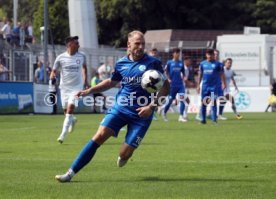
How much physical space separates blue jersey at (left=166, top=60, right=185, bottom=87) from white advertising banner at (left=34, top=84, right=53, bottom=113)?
706cm

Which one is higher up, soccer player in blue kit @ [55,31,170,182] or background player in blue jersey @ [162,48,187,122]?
soccer player in blue kit @ [55,31,170,182]

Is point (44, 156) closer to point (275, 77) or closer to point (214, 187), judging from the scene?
point (214, 187)

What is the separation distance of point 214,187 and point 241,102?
1174 inches

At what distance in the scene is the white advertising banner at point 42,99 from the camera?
1356 inches

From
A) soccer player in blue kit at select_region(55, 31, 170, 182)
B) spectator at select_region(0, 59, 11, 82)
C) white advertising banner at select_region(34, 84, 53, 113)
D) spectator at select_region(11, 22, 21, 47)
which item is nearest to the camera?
soccer player in blue kit at select_region(55, 31, 170, 182)

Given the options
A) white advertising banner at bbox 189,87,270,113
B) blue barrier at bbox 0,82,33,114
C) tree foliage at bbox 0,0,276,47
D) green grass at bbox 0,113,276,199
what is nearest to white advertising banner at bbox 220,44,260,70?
white advertising banner at bbox 189,87,270,113

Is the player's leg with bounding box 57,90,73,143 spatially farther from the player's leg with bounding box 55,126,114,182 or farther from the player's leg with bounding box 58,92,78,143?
the player's leg with bounding box 55,126,114,182

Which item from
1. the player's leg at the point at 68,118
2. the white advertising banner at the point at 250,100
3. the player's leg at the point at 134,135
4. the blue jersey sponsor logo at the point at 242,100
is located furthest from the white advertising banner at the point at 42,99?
the player's leg at the point at 134,135

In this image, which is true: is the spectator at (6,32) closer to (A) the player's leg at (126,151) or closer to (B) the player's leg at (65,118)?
(B) the player's leg at (65,118)

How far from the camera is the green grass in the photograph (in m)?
10.3

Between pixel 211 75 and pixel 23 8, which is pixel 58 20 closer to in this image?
pixel 23 8

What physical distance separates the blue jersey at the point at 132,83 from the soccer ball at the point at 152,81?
0.22 meters

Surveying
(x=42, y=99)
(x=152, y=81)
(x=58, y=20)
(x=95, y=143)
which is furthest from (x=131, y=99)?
(x=58, y=20)

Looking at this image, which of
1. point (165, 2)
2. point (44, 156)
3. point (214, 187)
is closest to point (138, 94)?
point (214, 187)
